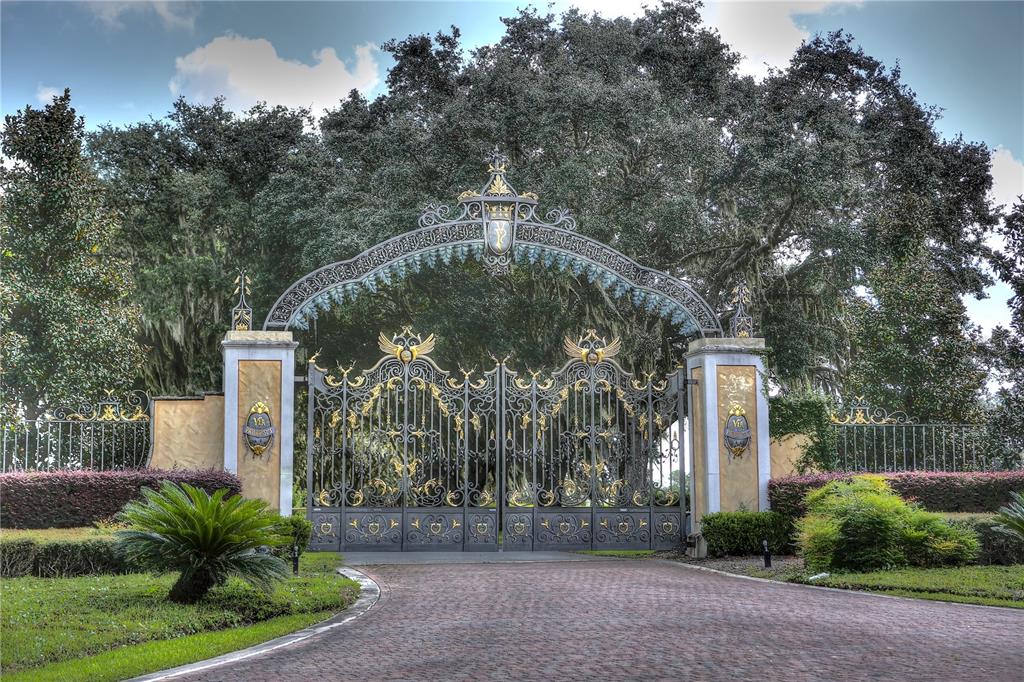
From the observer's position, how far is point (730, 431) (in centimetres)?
1639

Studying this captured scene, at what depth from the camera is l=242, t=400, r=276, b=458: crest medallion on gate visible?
51.1ft

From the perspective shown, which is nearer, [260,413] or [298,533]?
[298,533]

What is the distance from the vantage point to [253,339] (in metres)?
15.8

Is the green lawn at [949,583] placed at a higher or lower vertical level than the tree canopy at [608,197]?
lower

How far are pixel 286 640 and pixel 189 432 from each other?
8.30 m

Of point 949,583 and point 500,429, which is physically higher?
point 500,429

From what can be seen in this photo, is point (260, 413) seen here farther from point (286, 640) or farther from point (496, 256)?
point (286, 640)

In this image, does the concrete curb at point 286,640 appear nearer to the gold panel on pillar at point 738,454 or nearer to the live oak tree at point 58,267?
the gold panel on pillar at point 738,454

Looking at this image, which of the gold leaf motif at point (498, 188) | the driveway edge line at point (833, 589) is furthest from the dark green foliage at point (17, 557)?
the gold leaf motif at point (498, 188)

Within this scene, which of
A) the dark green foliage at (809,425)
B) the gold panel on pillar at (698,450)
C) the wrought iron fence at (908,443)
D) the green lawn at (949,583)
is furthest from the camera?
the dark green foliage at (809,425)

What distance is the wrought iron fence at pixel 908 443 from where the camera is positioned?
17.0 metres

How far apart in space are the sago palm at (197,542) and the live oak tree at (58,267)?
1132 centimetres

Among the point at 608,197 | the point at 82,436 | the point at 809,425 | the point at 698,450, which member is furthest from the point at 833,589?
the point at 608,197

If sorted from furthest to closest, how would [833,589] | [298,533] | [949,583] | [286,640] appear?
[298,533] → [833,589] → [949,583] → [286,640]
